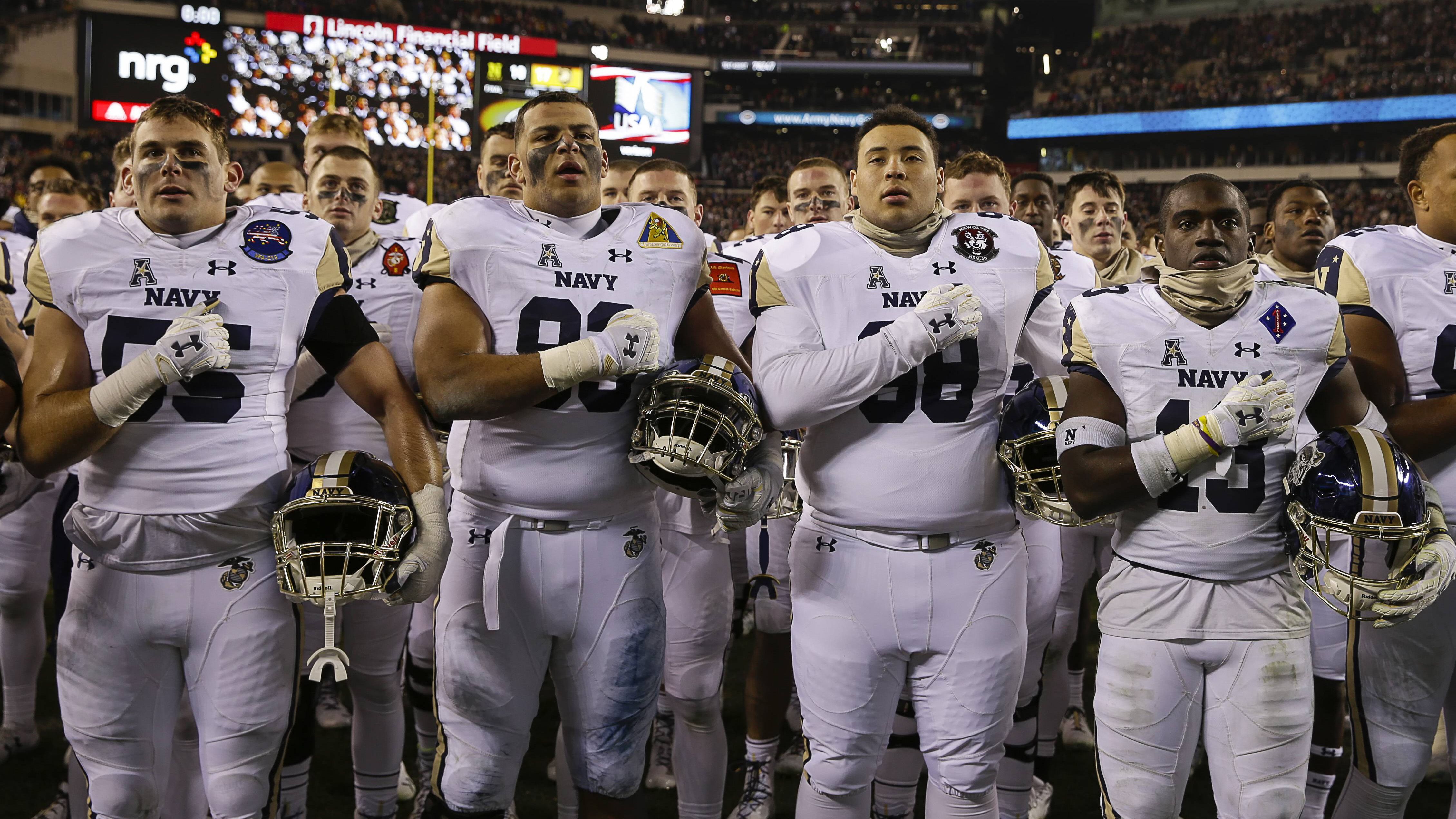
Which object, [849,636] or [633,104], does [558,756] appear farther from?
[633,104]

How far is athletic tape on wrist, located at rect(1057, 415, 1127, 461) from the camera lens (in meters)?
2.80

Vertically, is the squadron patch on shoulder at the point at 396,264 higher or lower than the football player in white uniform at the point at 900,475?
higher

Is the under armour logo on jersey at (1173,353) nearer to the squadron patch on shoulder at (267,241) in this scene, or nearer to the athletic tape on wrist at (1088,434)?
the athletic tape on wrist at (1088,434)

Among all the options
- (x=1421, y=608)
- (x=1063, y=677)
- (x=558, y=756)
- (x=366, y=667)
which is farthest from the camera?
(x=1063, y=677)

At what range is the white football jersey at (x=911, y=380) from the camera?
3006mm

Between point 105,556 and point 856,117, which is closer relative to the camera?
point 105,556

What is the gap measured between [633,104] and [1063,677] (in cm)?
1854

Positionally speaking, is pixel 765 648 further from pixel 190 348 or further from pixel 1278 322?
pixel 190 348

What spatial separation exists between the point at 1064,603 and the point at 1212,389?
1916 millimetres

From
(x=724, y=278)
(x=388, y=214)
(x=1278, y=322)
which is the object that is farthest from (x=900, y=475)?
(x=388, y=214)

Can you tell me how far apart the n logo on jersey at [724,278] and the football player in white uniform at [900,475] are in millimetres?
1068

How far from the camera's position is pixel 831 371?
2.87 m

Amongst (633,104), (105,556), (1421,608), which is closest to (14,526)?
(105,556)

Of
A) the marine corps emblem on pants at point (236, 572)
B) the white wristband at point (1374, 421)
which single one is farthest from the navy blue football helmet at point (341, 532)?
the white wristband at point (1374, 421)
